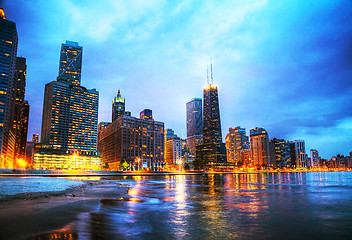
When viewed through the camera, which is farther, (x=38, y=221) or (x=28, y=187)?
(x=28, y=187)

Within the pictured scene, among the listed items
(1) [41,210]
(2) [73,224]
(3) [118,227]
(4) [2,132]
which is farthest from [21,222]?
(4) [2,132]

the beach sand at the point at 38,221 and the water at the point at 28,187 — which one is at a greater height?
the beach sand at the point at 38,221

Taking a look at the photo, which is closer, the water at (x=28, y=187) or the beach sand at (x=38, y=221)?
the beach sand at (x=38, y=221)

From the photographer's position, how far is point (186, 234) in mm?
10453

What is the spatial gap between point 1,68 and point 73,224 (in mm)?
234185

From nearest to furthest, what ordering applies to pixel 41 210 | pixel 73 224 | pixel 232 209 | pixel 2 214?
pixel 73 224 < pixel 2 214 < pixel 41 210 < pixel 232 209

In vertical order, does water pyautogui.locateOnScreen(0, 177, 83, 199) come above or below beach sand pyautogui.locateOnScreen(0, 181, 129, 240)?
below

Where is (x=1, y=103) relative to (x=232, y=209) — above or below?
above

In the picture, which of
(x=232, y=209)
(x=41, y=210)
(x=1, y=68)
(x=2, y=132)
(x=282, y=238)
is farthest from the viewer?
(x=1, y=68)

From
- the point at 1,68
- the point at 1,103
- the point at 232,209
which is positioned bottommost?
the point at 232,209

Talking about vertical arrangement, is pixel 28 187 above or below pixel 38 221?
below

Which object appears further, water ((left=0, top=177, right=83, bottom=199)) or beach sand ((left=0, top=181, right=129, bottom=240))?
water ((left=0, top=177, right=83, bottom=199))

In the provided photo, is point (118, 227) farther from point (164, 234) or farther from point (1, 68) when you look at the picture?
point (1, 68)

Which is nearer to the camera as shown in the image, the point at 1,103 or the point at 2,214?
the point at 2,214
